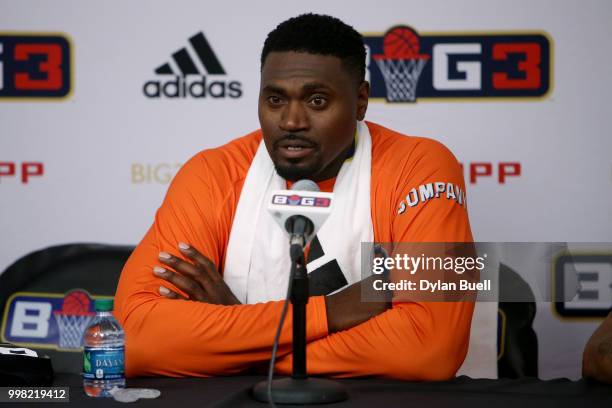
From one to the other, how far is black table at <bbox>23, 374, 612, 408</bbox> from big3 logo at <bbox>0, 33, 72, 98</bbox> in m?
1.39

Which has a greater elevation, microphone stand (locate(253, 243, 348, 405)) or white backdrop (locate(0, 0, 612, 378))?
white backdrop (locate(0, 0, 612, 378))

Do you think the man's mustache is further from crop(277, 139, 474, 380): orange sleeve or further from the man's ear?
crop(277, 139, 474, 380): orange sleeve

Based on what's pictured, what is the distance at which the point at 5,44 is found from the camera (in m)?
2.88

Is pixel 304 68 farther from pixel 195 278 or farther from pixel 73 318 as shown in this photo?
pixel 73 318

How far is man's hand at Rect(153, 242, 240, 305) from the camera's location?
2.02 meters

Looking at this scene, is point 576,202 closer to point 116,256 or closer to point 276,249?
point 276,249

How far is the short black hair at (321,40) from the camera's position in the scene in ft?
7.16

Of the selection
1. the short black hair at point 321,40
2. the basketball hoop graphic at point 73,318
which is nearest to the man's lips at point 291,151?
the short black hair at point 321,40

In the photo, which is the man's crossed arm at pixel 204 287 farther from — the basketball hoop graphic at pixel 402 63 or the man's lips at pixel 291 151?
the basketball hoop graphic at pixel 402 63

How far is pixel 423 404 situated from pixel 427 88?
60.6 inches

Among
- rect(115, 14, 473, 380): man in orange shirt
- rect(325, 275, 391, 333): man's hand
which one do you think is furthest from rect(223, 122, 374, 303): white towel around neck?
rect(325, 275, 391, 333): man's hand

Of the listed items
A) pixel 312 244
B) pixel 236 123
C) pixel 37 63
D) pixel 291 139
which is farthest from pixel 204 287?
pixel 37 63

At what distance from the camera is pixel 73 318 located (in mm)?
2865

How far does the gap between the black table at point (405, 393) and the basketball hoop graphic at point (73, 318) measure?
1.09 metres
